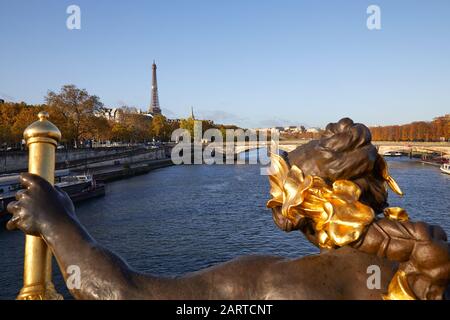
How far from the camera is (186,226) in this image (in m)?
13.9

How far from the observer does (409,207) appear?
16.1m

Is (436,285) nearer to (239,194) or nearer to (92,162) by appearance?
(239,194)

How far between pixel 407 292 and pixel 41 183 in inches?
47.5

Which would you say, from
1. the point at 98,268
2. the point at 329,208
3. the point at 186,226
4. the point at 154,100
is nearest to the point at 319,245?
the point at 329,208

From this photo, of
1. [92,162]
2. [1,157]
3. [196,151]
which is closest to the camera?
[1,157]

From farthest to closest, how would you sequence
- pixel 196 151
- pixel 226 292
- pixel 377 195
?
pixel 196 151, pixel 377 195, pixel 226 292

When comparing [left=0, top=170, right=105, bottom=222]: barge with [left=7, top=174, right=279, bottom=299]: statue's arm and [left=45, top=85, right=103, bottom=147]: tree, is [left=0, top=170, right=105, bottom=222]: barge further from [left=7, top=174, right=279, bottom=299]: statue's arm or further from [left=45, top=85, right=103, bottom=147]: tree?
[left=7, top=174, right=279, bottom=299]: statue's arm

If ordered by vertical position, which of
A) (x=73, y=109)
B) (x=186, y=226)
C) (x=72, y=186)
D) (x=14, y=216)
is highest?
(x=73, y=109)

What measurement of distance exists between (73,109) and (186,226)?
24674 millimetres

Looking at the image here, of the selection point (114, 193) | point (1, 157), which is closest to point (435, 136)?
point (114, 193)

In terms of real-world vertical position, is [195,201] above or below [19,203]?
below

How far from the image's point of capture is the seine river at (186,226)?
407 inches

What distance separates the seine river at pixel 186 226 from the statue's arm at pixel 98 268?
772cm

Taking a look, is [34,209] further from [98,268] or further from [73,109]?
[73,109]
